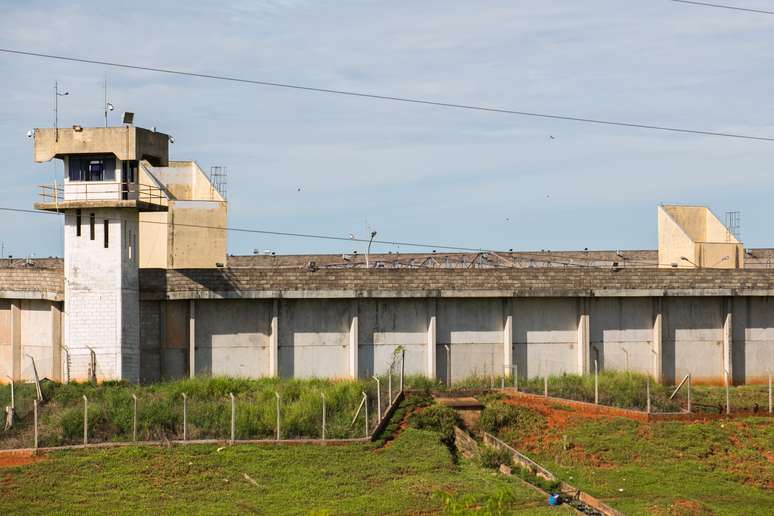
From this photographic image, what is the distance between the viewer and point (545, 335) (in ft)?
158

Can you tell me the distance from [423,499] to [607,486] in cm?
539

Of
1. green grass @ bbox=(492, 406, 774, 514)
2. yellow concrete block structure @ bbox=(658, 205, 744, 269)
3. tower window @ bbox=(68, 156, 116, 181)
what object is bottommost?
green grass @ bbox=(492, 406, 774, 514)

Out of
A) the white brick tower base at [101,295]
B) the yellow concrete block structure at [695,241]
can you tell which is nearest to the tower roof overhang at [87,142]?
the white brick tower base at [101,295]

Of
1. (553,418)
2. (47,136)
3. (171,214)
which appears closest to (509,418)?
(553,418)

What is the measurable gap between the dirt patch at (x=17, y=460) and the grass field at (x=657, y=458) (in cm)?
1330

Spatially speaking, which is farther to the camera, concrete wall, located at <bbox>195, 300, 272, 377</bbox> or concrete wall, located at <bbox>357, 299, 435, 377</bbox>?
concrete wall, located at <bbox>357, 299, 435, 377</bbox>

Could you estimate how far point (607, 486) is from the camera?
107 feet

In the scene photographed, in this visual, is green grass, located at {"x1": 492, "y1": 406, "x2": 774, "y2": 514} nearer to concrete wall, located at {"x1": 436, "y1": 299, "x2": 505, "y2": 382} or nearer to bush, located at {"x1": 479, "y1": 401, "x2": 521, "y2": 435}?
bush, located at {"x1": 479, "y1": 401, "x2": 521, "y2": 435}

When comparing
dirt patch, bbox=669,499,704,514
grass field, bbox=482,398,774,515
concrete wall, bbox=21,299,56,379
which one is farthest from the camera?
concrete wall, bbox=21,299,56,379

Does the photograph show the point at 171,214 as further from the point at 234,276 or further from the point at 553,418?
the point at 553,418

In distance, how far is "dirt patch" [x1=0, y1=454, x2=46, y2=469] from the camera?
34.0m

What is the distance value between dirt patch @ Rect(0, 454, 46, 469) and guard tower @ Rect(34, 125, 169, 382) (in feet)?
26.3

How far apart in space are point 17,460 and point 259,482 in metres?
7.18

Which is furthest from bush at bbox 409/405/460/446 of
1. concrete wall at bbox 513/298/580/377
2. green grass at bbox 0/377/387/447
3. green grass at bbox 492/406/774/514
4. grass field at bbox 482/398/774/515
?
concrete wall at bbox 513/298/580/377
